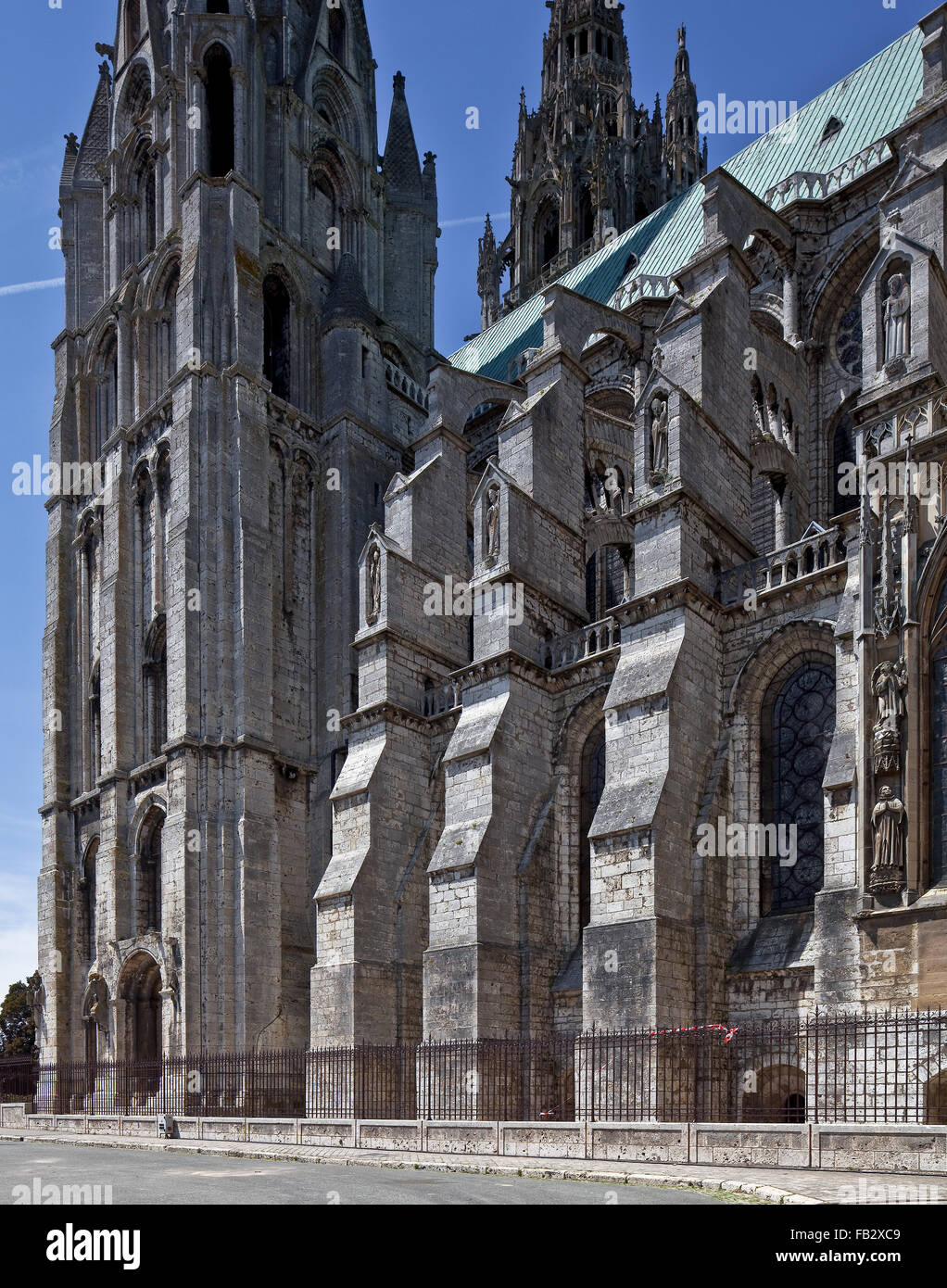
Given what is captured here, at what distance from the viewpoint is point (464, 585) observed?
27484 mm

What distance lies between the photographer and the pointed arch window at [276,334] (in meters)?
33.6

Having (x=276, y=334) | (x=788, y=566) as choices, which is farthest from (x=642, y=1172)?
(x=276, y=334)

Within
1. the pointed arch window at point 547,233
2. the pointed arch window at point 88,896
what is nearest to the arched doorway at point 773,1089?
the pointed arch window at point 88,896

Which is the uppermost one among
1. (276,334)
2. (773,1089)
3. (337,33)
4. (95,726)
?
(337,33)

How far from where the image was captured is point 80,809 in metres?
33.2

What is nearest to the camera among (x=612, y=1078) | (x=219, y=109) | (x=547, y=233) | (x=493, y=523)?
(x=612, y=1078)

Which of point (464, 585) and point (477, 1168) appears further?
point (464, 585)

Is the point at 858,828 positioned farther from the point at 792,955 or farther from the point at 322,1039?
the point at 322,1039

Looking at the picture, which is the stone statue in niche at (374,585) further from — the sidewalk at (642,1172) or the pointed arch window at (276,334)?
the sidewalk at (642,1172)

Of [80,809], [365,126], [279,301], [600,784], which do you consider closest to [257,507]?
[279,301]

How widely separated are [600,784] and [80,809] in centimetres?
1582

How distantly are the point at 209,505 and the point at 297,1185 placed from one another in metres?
19.3

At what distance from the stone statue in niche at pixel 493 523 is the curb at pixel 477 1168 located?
1022cm

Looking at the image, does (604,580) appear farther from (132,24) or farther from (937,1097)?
(132,24)
